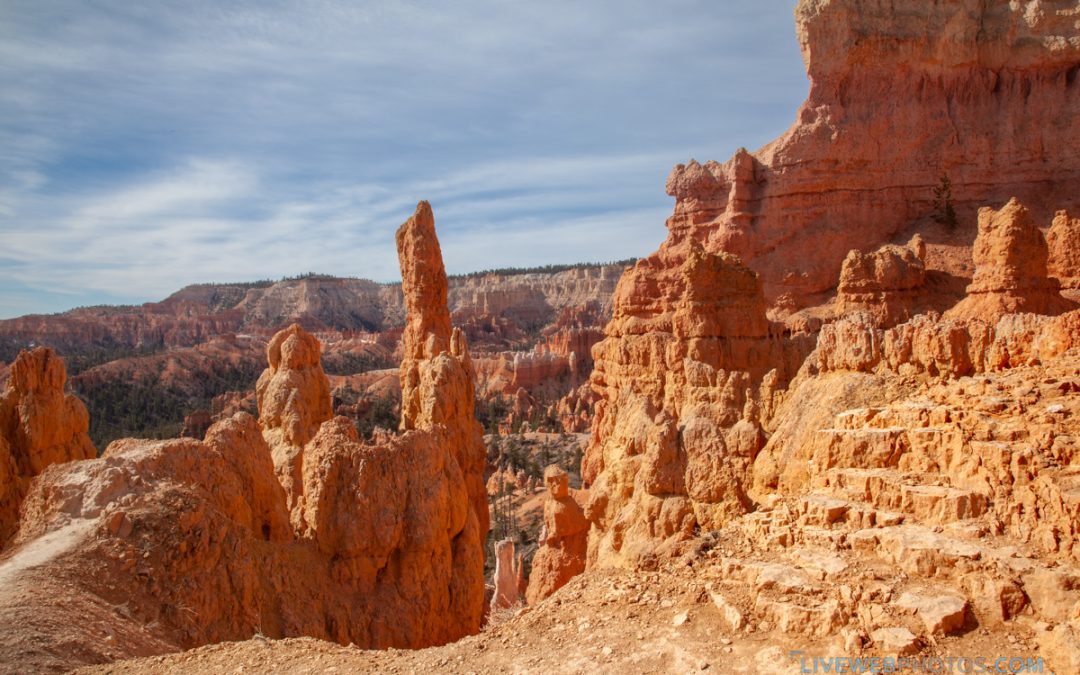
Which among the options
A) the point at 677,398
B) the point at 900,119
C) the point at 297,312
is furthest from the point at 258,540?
the point at 297,312

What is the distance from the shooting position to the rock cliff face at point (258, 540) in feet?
26.8

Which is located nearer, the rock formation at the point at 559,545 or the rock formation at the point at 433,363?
the rock formation at the point at 559,545

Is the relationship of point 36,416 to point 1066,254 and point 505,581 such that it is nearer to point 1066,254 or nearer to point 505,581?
point 505,581

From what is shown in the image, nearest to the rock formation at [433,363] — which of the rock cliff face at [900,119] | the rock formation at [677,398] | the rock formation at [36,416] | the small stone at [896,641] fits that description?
the rock formation at [677,398]

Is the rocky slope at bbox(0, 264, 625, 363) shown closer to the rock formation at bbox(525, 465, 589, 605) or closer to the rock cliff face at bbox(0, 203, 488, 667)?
the rock formation at bbox(525, 465, 589, 605)

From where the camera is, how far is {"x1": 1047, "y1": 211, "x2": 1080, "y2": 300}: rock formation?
1883 centimetres

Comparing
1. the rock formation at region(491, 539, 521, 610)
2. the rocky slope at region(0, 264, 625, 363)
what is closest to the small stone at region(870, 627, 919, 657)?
the rock formation at region(491, 539, 521, 610)

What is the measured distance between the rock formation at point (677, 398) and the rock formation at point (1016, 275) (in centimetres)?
459

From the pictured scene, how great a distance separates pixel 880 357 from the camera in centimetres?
1013

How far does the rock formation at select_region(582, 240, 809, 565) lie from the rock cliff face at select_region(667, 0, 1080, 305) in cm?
560

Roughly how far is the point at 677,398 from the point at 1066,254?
1040 centimetres

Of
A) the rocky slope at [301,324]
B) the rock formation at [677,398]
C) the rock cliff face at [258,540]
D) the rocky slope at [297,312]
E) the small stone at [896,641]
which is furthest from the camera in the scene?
the rocky slope at [297,312]

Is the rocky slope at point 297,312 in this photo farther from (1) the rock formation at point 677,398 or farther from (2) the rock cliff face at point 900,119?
(2) the rock cliff face at point 900,119

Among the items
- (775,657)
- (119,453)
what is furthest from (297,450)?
(775,657)
